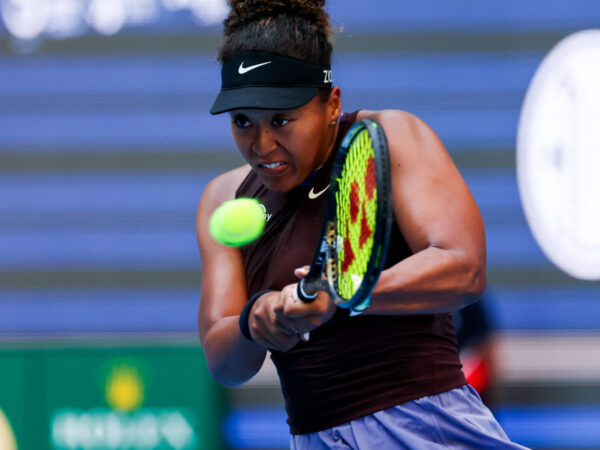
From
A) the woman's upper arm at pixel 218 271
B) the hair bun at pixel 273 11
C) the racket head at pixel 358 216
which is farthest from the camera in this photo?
the woman's upper arm at pixel 218 271

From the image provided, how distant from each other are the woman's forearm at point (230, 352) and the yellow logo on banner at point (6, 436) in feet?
8.33

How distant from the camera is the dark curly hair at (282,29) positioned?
212 cm

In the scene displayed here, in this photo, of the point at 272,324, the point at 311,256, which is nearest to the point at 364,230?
the point at 272,324

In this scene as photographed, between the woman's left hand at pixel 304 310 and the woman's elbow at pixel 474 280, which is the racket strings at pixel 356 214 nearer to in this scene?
the woman's left hand at pixel 304 310

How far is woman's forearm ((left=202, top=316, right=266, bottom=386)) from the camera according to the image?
2.16m

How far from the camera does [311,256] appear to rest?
208 centimetres

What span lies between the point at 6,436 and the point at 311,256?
2998 millimetres

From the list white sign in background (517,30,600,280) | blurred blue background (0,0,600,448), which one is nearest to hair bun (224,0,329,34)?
blurred blue background (0,0,600,448)

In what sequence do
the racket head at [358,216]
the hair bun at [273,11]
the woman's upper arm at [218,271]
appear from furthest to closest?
the woman's upper arm at [218,271] → the hair bun at [273,11] → the racket head at [358,216]

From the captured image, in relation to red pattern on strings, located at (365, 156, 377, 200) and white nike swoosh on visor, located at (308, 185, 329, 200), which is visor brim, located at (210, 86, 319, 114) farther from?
red pattern on strings, located at (365, 156, 377, 200)

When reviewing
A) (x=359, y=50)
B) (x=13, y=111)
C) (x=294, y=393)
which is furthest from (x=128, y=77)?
(x=294, y=393)

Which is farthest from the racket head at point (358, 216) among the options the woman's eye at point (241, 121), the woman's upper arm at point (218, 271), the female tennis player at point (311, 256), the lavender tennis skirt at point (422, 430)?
the woman's upper arm at point (218, 271)

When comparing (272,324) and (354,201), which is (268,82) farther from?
(272,324)

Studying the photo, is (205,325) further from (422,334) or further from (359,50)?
(359,50)
